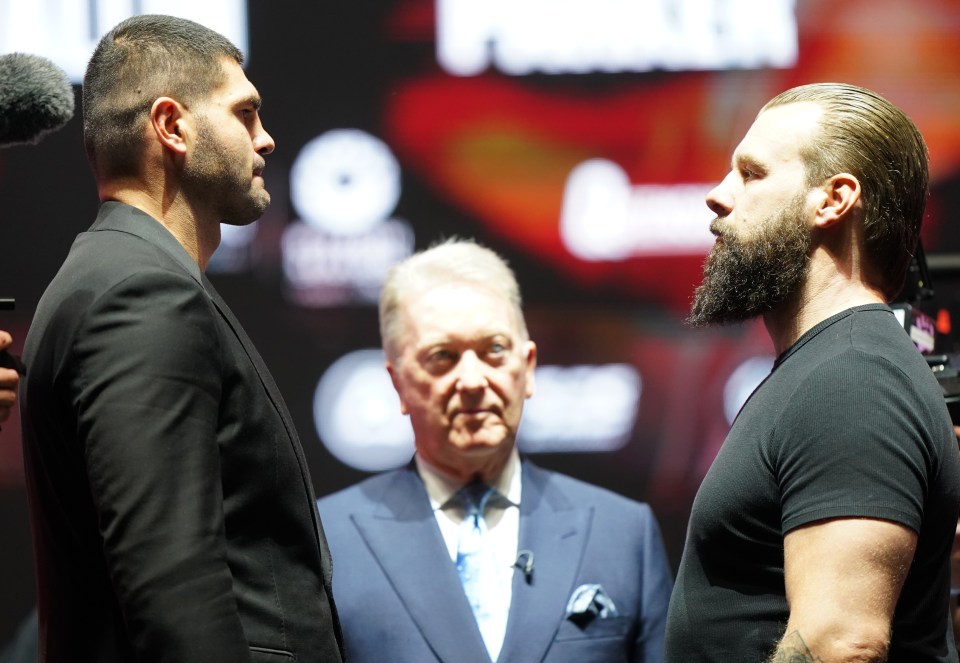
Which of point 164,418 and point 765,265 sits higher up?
point 765,265

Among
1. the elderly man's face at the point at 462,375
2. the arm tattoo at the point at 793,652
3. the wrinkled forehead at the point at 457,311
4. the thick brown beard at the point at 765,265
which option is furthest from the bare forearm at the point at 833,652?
the wrinkled forehead at the point at 457,311

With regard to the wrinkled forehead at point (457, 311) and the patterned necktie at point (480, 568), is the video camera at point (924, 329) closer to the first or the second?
the wrinkled forehead at point (457, 311)

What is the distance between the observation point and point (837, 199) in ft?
6.61

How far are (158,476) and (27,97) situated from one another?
687mm

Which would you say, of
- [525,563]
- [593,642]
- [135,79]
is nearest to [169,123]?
[135,79]

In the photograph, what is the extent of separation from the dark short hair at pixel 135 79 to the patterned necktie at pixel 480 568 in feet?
4.12

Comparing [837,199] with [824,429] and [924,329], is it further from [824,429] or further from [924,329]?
[924,329]

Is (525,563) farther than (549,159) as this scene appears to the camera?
No

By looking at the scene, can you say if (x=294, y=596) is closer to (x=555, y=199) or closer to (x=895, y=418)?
(x=895, y=418)

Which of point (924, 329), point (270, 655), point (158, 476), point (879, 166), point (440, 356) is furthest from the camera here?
point (440, 356)

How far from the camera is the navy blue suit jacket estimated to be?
2.65 m

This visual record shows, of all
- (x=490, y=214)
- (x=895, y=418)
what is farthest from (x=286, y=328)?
(x=895, y=418)

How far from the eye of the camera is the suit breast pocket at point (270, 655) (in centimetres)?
173

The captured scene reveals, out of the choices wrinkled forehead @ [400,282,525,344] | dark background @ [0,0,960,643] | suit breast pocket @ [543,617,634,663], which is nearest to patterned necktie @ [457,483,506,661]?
suit breast pocket @ [543,617,634,663]
